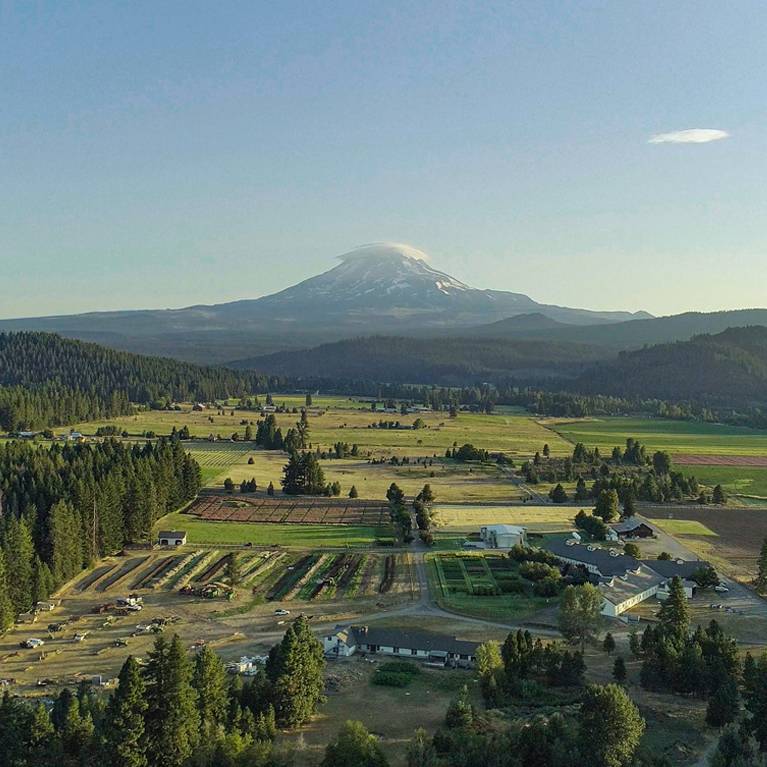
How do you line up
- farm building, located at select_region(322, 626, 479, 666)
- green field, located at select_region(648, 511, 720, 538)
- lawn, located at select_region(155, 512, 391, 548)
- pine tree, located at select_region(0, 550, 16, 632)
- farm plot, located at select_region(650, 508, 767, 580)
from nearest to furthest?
farm building, located at select_region(322, 626, 479, 666) → pine tree, located at select_region(0, 550, 16, 632) → farm plot, located at select_region(650, 508, 767, 580) → lawn, located at select_region(155, 512, 391, 548) → green field, located at select_region(648, 511, 720, 538)

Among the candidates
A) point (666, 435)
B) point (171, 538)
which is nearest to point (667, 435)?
point (666, 435)

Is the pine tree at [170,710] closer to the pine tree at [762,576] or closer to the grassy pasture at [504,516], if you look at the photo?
the pine tree at [762,576]

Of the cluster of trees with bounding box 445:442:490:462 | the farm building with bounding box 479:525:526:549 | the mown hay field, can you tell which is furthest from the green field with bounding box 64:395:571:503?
the farm building with bounding box 479:525:526:549

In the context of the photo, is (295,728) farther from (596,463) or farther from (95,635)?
(596,463)

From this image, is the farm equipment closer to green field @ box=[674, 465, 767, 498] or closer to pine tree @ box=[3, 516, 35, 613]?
pine tree @ box=[3, 516, 35, 613]

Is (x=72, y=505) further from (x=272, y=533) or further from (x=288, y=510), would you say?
(x=288, y=510)

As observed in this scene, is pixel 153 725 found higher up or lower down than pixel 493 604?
higher up
